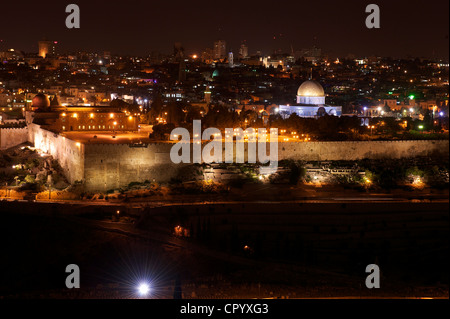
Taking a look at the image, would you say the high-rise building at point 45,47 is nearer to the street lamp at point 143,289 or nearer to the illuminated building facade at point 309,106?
the illuminated building facade at point 309,106

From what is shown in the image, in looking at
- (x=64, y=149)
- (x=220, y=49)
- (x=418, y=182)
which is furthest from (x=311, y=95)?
(x=220, y=49)

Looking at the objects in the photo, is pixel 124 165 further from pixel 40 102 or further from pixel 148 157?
pixel 40 102

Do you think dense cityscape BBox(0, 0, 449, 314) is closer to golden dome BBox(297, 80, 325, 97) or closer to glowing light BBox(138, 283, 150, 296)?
glowing light BBox(138, 283, 150, 296)

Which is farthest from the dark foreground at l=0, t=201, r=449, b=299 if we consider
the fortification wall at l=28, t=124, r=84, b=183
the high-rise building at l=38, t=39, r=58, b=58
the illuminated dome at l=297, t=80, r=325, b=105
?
the high-rise building at l=38, t=39, r=58, b=58

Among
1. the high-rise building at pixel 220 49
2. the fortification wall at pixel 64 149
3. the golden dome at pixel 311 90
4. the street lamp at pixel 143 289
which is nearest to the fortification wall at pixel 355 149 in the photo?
the fortification wall at pixel 64 149

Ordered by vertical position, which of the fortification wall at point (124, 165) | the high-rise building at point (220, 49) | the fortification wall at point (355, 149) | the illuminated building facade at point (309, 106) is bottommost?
the fortification wall at point (124, 165)
